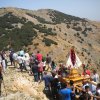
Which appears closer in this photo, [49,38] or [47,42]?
[47,42]

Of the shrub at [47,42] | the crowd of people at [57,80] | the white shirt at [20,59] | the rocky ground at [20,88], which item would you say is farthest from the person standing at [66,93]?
the shrub at [47,42]

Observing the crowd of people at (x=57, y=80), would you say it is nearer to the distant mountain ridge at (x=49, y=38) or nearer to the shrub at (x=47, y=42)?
the distant mountain ridge at (x=49, y=38)

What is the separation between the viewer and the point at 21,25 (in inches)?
2854

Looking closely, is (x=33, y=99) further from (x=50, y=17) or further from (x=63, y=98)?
(x=50, y=17)

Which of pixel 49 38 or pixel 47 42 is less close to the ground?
pixel 49 38

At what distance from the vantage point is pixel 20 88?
17.3 meters

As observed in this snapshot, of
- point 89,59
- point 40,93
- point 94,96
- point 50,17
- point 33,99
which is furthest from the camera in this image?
point 50,17

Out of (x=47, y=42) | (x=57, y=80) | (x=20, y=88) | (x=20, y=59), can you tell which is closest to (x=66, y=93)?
(x=57, y=80)

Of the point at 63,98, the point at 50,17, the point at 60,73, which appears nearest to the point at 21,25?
the point at 50,17

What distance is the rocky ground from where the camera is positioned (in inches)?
588

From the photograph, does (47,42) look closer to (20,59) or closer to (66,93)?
(20,59)

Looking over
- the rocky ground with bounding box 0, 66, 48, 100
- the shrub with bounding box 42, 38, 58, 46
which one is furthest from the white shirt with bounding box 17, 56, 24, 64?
the shrub with bounding box 42, 38, 58, 46

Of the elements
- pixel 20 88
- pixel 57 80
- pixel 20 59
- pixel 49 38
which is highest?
pixel 20 59

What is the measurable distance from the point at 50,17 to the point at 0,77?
10234cm
